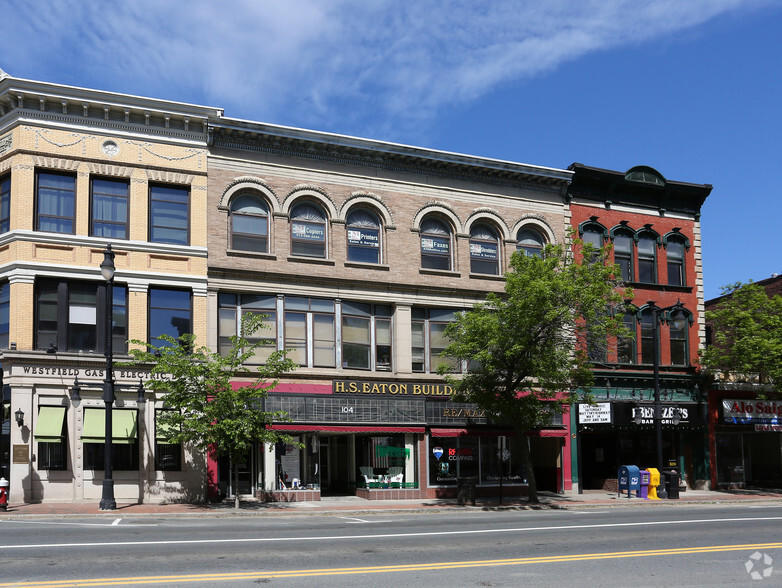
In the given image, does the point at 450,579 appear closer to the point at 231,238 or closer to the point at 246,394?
the point at 246,394

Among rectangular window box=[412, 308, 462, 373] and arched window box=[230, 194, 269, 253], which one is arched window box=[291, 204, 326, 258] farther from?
rectangular window box=[412, 308, 462, 373]

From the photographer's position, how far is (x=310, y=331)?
30.3 meters

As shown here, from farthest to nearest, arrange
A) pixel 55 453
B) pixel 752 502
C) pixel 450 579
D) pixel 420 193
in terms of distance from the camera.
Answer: pixel 420 193 → pixel 752 502 → pixel 55 453 → pixel 450 579

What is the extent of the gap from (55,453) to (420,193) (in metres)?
16.3

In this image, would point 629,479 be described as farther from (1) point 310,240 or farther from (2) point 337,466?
(1) point 310,240

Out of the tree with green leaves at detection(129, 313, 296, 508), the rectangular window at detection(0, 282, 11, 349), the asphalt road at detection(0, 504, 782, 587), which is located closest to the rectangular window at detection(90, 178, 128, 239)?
the rectangular window at detection(0, 282, 11, 349)

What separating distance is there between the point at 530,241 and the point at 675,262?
25.0 ft

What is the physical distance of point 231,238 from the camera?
29.5 m

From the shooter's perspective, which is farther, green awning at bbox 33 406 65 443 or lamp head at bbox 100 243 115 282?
green awning at bbox 33 406 65 443

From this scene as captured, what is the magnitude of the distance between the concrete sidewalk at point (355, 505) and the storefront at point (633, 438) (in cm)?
185

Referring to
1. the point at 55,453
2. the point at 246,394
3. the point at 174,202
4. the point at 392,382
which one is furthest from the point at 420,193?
the point at 55,453

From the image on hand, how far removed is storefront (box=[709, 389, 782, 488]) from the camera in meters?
36.7

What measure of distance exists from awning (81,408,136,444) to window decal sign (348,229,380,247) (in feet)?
33.8

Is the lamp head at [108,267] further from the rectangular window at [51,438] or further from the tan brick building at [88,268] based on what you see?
the rectangular window at [51,438]
